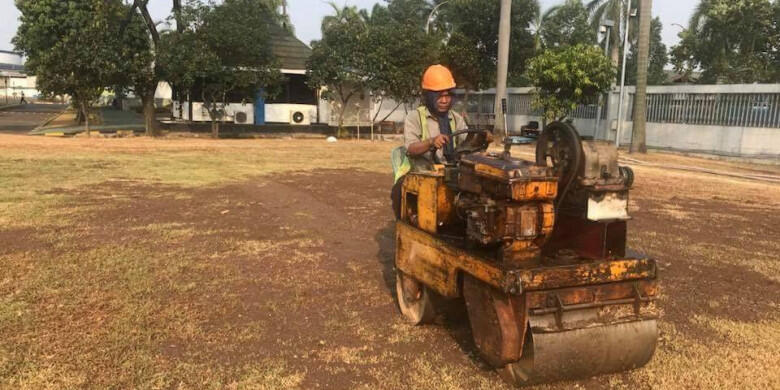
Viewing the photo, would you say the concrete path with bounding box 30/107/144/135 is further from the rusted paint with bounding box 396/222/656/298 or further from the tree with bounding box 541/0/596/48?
the rusted paint with bounding box 396/222/656/298

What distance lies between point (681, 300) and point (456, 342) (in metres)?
2.06

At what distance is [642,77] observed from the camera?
64.0ft

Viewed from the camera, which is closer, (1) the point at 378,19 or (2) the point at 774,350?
(2) the point at 774,350

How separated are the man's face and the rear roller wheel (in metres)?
1.19

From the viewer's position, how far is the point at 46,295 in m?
4.35

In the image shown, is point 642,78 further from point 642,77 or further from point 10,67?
point 10,67

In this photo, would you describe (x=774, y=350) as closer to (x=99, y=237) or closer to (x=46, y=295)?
(x=46, y=295)

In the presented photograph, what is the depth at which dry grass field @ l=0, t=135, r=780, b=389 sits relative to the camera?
3277mm

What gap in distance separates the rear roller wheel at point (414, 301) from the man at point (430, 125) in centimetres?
53

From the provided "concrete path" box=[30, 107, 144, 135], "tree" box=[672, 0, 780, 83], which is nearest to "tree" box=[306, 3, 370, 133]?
"concrete path" box=[30, 107, 144, 135]

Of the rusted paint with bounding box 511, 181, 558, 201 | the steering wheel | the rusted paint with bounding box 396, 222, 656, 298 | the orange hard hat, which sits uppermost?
the orange hard hat

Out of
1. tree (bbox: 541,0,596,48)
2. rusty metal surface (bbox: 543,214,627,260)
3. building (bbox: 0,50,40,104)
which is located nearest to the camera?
rusty metal surface (bbox: 543,214,627,260)

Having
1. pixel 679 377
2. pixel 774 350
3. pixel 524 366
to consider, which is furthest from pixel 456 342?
pixel 774 350

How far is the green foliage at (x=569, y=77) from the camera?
67.4 feet
